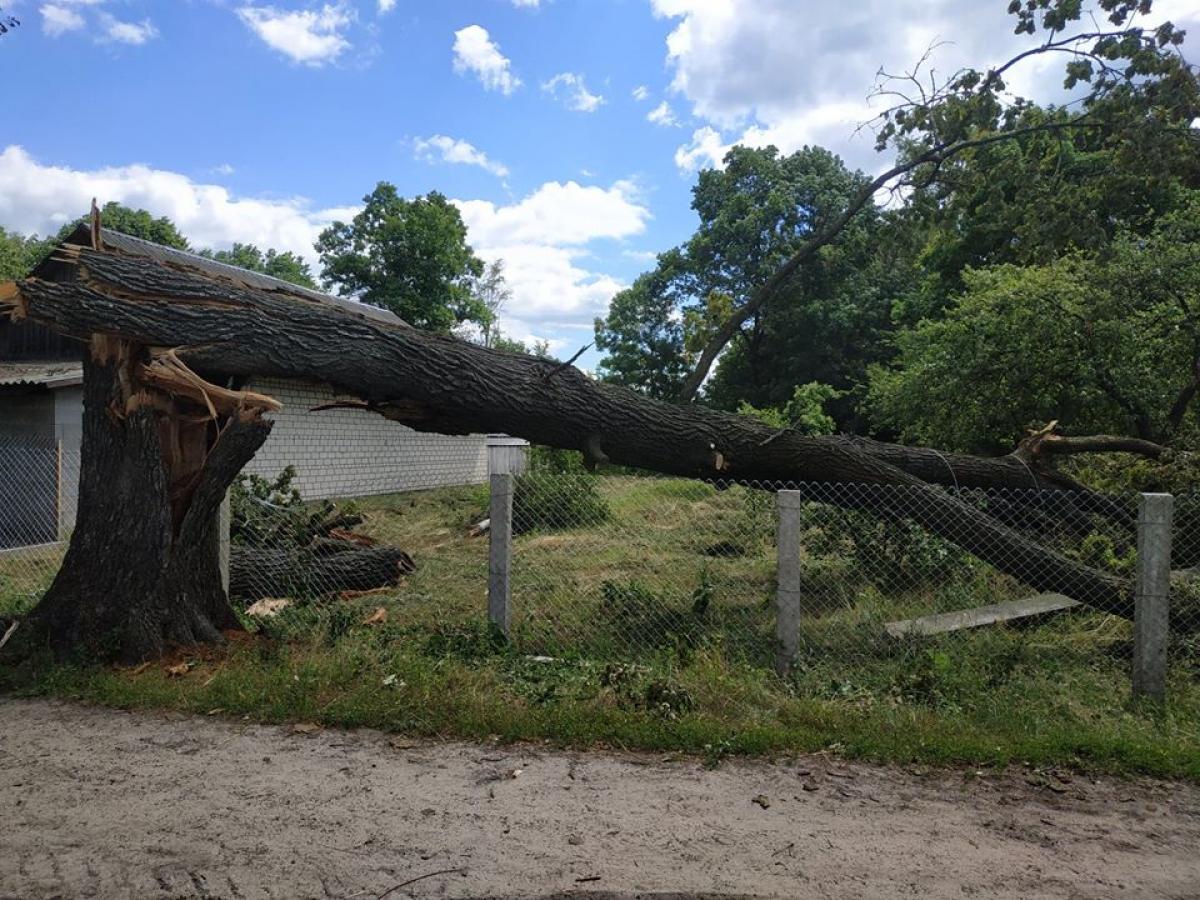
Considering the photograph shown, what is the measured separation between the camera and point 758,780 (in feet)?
12.3

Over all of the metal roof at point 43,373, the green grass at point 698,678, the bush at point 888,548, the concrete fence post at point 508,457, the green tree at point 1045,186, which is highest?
the green tree at point 1045,186

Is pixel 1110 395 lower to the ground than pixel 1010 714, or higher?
higher

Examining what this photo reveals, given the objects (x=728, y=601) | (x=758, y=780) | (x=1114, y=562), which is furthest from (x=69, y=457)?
(x=1114, y=562)

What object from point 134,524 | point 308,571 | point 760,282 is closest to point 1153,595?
point 134,524

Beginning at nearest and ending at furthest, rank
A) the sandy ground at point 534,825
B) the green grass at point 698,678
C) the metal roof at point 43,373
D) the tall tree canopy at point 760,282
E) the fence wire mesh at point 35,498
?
the sandy ground at point 534,825 < the green grass at point 698,678 < the fence wire mesh at point 35,498 < the metal roof at point 43,373 < the tall tree canopy at point 760,282

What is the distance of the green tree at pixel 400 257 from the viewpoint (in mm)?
34844

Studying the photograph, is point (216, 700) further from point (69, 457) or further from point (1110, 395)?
point (1110, 395)

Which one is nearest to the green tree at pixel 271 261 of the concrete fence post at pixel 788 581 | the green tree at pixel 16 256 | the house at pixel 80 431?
the green tree at pixel 16 256

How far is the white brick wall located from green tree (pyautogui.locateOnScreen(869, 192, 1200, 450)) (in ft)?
26.2

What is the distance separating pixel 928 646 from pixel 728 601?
1.84 metres

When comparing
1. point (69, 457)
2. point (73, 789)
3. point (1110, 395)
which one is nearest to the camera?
point (73, 789)

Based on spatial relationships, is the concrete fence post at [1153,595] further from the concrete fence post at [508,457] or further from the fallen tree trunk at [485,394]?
the concrete fence post at [508,457]

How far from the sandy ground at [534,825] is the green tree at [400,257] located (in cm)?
3234

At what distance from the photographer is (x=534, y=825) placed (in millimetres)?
3297
